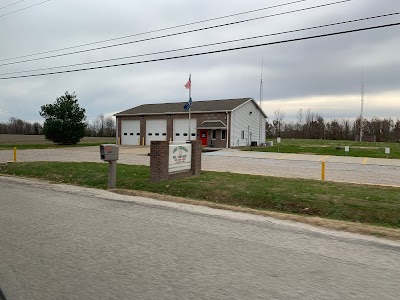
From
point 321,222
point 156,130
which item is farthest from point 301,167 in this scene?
point 156,130

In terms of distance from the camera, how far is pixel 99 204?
317 inches

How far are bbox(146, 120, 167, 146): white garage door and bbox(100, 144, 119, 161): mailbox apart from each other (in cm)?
3077

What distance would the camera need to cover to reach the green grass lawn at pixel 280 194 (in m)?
7.36

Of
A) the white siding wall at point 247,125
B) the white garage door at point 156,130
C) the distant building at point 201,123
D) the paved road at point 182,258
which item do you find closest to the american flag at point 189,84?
the distant building at point 201,123

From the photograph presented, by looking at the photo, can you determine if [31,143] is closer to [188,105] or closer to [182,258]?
[188,105]

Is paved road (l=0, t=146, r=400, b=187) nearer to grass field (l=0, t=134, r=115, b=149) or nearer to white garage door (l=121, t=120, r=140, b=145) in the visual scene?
grass field (l=0, t=134, r=115, b=149)

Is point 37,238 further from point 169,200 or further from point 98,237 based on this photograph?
point 169,200

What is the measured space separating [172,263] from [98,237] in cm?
164

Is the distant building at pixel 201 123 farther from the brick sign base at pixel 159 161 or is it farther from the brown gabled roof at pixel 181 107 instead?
the brick sign base at pixel 159 161

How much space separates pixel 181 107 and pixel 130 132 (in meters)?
8.33

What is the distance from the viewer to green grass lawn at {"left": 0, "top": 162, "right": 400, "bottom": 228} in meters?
7.36

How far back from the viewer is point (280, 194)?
8.95 metres

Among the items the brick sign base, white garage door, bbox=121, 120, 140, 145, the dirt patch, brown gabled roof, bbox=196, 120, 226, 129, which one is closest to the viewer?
the dirt patch

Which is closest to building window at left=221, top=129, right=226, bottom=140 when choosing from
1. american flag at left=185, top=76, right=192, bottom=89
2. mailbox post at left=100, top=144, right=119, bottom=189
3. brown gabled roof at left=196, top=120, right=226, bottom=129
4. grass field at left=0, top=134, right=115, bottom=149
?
brown gabled roof at left=196, top=120, right=226, bottom=129
